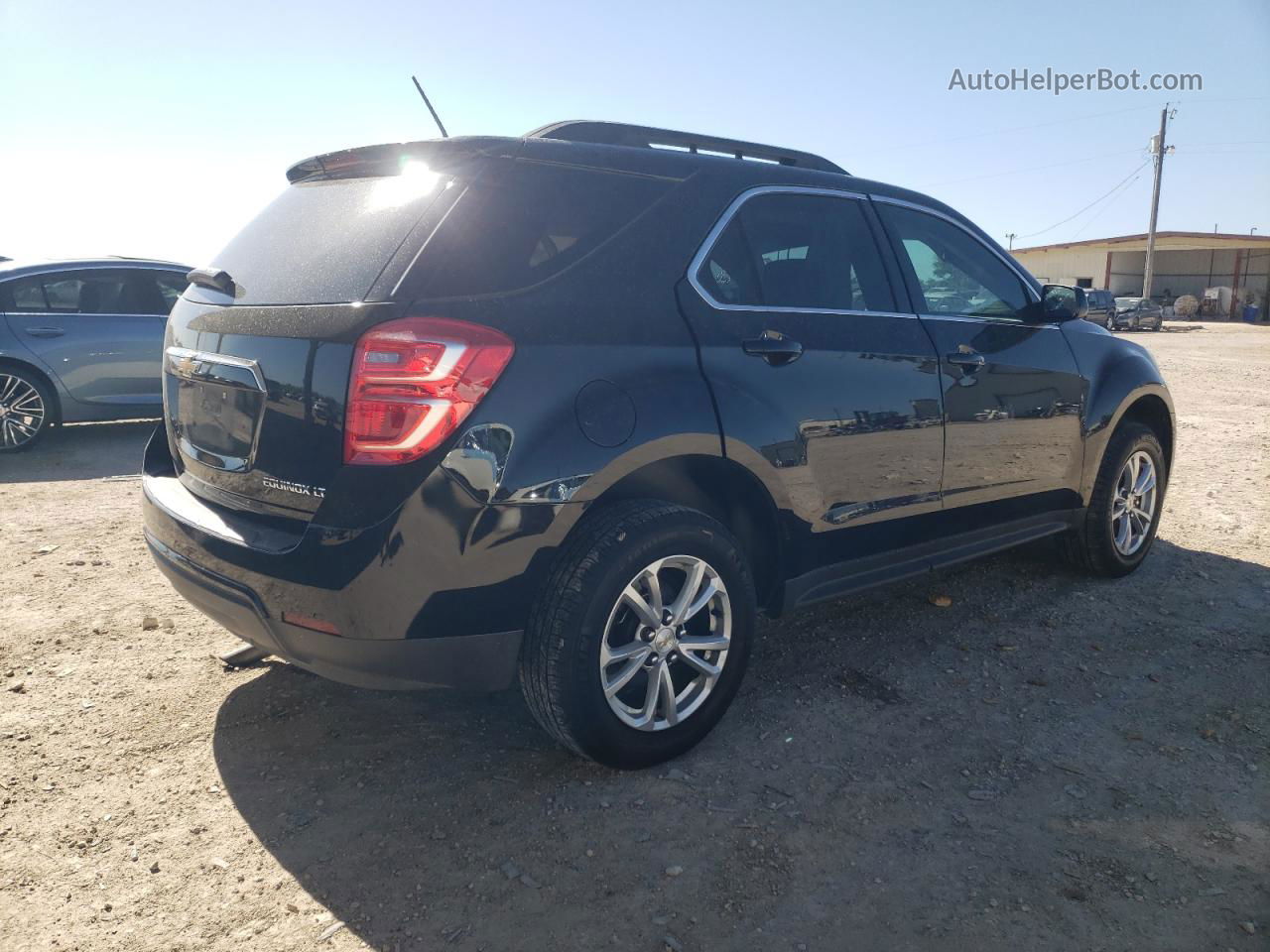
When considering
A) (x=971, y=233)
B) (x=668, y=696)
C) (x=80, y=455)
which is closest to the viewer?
(x=668, y=696)

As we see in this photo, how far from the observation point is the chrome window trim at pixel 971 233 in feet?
12.7

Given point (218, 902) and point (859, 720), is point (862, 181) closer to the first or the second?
point (859, 720)

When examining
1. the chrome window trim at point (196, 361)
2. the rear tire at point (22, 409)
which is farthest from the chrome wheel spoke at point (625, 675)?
the rear tire at point (22, 409)

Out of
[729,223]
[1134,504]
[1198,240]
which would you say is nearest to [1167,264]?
[1198,240]

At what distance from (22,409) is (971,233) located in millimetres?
7644

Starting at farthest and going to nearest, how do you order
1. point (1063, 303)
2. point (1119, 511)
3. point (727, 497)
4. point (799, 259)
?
point (1119, 511) → point (1063, 303) → point (799, 259) → point (727, 497)

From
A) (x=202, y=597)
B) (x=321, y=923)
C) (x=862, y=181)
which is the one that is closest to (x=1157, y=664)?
(x=862, y=181)

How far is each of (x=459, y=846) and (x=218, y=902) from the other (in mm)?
601

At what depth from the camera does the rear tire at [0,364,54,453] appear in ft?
25.9

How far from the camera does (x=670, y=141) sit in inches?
135

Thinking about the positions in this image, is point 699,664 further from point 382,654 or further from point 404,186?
point 404,186

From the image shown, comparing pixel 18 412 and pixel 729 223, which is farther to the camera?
pixel 18 412

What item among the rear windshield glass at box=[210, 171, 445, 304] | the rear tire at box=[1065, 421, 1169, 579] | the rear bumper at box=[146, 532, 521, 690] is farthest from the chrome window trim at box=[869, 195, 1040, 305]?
the rear bumper at box=[146, 532, 521, 690]

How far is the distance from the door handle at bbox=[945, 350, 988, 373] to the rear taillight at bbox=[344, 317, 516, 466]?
2166 millimetres
